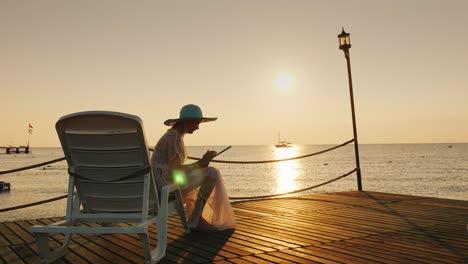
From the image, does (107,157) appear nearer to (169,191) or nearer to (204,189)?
(169,191)

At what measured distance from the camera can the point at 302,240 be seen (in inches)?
174

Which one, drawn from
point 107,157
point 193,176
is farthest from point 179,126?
point 107,157

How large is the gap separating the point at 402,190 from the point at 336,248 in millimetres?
53949

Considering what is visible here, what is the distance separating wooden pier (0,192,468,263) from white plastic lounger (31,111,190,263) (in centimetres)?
35

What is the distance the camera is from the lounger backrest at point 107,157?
11.6ft

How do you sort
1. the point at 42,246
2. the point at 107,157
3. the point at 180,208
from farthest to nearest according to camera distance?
the point at 180,208 < the point at 107,157 < the point at 42,246

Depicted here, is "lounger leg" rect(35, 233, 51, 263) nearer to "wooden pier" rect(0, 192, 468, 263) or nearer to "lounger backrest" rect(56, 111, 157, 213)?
"wooden pier" rect(0, 192, 468, 263)

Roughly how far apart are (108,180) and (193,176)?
1.25 m

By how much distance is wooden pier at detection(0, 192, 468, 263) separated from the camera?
12.4ft

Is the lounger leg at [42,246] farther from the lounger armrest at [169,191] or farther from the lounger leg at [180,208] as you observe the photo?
the lounger leg at [180,208]

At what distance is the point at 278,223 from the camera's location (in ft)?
17.9

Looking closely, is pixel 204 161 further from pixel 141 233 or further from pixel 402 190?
pixel 402 190

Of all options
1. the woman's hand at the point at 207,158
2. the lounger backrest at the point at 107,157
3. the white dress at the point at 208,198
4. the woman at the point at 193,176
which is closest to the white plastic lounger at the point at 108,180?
the lounger backrest at the point at 107,157

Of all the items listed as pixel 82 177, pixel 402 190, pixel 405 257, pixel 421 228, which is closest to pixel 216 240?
pixel 82 177
